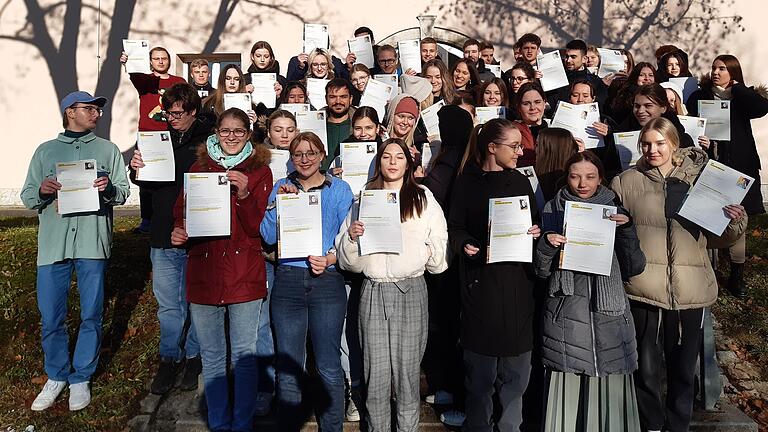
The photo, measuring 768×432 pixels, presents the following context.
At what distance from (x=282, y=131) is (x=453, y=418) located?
8.13ft

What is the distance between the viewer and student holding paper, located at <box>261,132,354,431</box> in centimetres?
364

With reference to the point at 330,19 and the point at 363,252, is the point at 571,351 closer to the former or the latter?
the point at 363,252

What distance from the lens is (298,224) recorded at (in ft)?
11.7

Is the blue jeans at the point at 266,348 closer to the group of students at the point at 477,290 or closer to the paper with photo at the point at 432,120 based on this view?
the group of students at the point at 477,290

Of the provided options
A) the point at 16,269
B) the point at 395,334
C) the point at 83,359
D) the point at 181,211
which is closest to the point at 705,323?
the point at 395,334

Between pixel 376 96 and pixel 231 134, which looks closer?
pixel 231 134

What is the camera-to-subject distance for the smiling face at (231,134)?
3.73m

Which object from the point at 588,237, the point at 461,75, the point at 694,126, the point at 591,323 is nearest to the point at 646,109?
the point at 694,126

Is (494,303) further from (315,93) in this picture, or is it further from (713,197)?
(315,93)

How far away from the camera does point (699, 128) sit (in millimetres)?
4684

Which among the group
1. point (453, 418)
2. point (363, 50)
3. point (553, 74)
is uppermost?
point (363, 50)

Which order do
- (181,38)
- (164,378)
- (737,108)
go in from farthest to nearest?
(181,38) < (737,108) < (164,378)

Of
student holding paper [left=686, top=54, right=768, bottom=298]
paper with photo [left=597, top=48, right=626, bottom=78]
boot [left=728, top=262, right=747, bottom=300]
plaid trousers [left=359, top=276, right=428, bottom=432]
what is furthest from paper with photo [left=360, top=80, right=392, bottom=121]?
boot [left=728, top=262, right=747, bottom=300]

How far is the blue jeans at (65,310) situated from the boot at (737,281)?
5951 mm
